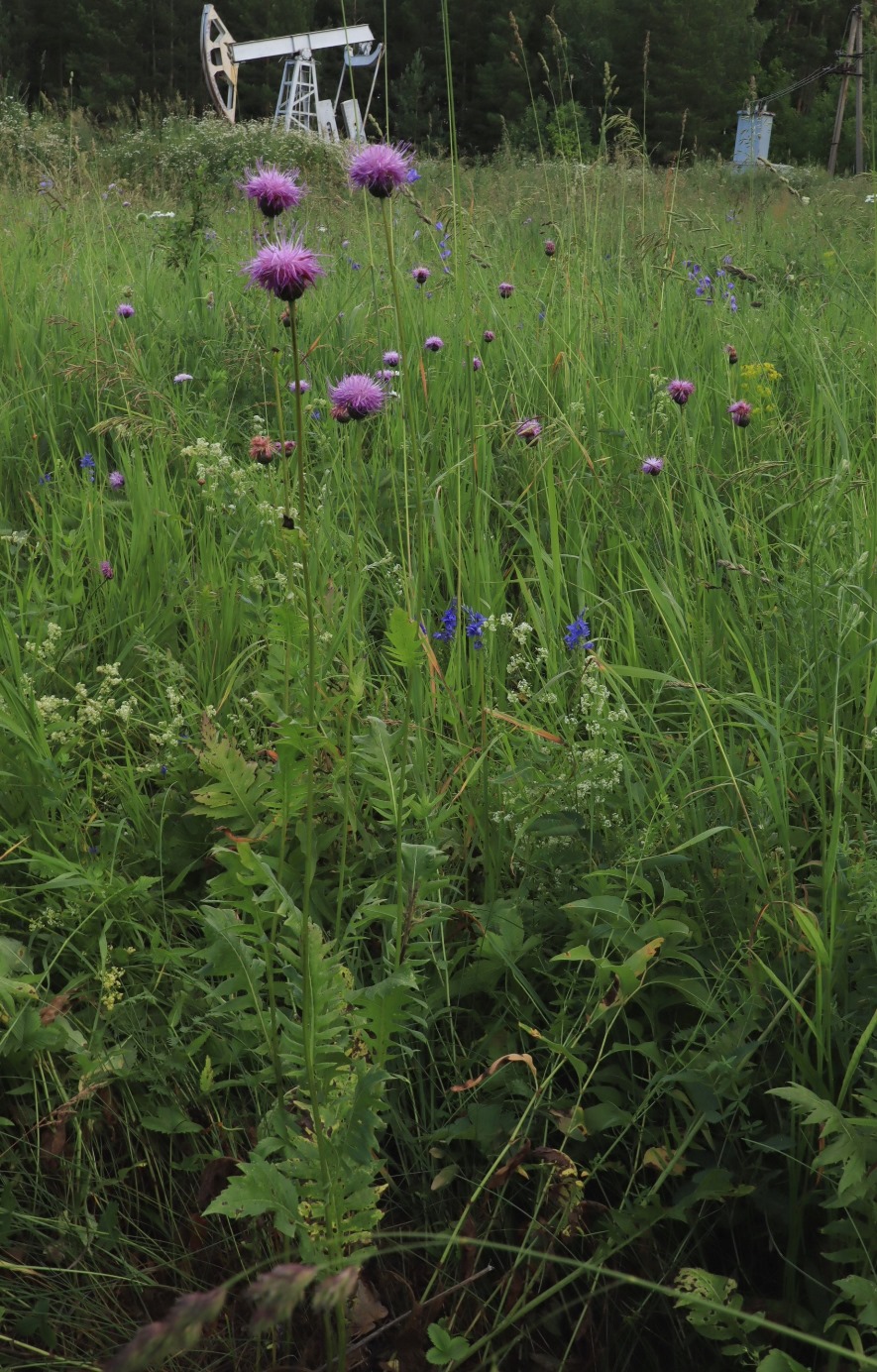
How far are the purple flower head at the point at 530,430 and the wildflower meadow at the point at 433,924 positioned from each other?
26mm

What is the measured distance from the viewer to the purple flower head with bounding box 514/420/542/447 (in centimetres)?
204

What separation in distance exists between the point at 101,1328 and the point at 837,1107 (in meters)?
0.84

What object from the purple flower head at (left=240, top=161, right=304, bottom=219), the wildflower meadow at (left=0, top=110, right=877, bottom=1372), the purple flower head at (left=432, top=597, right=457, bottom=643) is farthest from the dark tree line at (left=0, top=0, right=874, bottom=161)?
the purple flower head at (left=240, top=161, right=304, bottom=219)

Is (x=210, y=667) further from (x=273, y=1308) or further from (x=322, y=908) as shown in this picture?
(x=273, y=1308)

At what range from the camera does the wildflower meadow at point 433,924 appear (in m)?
1.07

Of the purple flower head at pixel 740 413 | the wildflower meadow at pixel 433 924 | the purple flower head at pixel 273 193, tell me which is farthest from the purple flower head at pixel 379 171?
the purple flower head at pixel 740 413

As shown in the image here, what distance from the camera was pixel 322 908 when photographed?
54.9 inches

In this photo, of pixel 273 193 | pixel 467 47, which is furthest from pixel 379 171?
pixel 467 47

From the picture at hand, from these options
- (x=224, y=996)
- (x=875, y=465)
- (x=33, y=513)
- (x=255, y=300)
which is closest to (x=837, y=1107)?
(x=224, y=996)

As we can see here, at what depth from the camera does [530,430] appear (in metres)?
2.14

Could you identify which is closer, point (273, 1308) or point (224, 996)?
point (273, 1308)

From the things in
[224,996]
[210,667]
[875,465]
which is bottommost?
[224,996]

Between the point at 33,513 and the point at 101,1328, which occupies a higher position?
the point at 33,513

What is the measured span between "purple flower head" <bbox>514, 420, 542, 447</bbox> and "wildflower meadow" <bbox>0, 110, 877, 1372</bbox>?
0.03 meters
